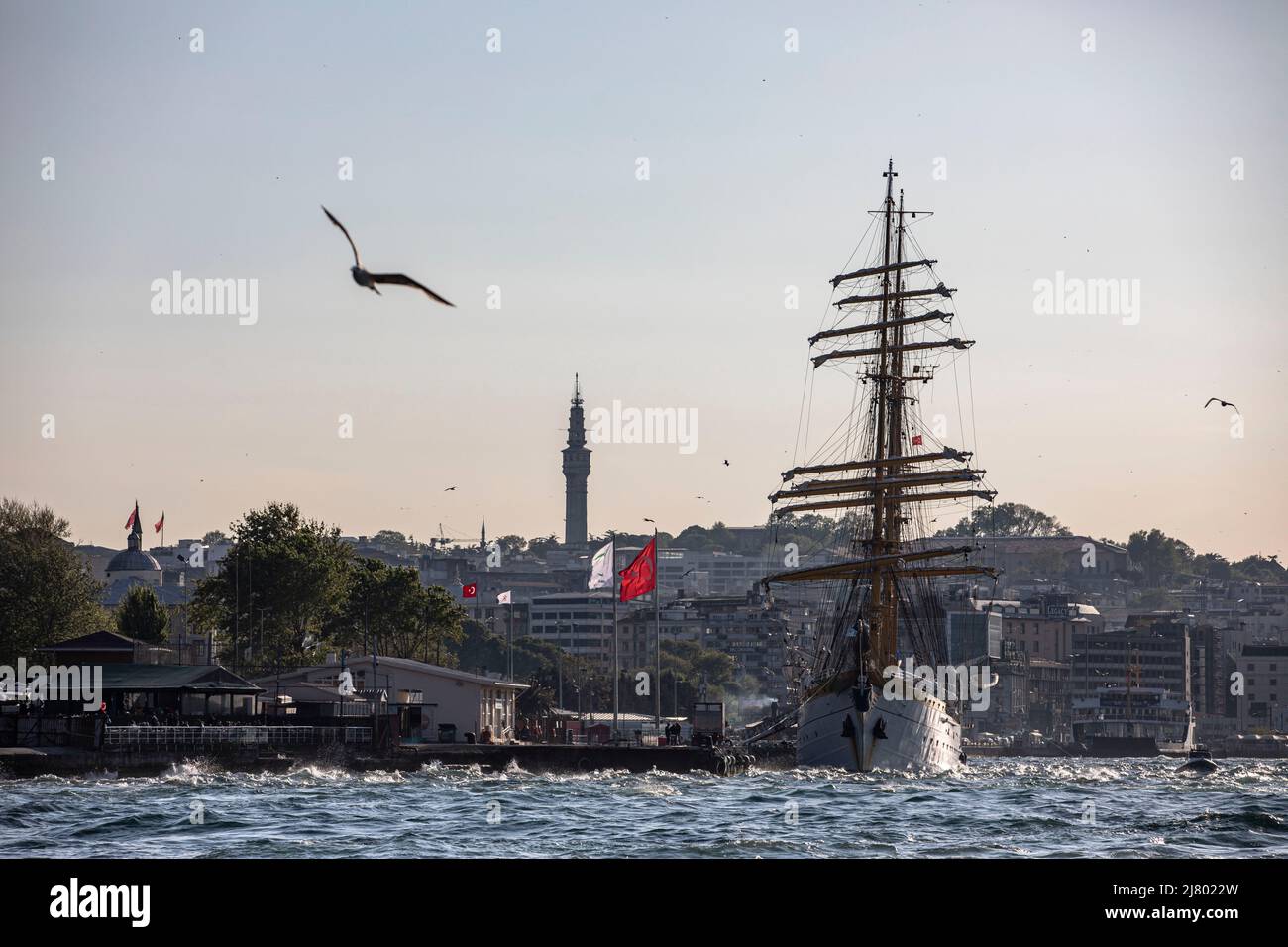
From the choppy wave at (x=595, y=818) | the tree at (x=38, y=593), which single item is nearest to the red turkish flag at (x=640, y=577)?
the choppy wave at (x=595, y=818)

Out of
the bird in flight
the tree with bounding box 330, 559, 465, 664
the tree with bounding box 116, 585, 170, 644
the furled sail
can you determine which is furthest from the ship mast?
the bird in flight

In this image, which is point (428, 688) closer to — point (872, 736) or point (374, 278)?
point (872, 736)

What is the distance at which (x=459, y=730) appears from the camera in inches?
3307

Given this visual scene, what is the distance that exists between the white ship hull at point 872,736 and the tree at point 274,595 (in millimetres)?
37046

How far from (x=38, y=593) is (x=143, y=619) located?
14.1 metres

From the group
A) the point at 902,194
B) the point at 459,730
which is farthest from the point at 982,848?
the point at 902,194

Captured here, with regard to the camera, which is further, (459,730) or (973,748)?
(973,748)

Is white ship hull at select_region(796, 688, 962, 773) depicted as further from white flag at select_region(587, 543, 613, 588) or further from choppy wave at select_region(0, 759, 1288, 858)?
choppy wave at select_region(0, 759, 1288, 858)

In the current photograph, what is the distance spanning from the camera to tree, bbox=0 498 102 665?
9488cm

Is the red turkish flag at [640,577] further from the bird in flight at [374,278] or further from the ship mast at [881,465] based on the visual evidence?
the bird in flight at [374,278]

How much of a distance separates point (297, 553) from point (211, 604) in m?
6.54

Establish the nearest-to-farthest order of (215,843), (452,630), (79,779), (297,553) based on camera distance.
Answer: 1. (215,843)
2. (79,779)
3. (297,553)
4. (452,630)
